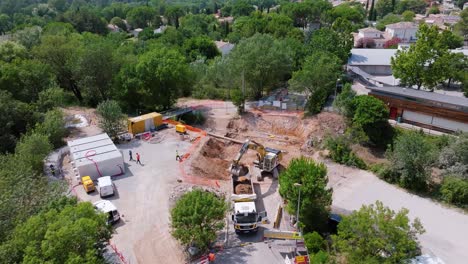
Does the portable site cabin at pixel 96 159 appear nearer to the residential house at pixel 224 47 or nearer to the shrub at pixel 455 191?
the shrub at pixel 455 191

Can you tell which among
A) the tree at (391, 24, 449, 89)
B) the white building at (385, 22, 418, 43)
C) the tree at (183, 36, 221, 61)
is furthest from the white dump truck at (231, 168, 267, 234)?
the white building at (385, 22, 418, 43)

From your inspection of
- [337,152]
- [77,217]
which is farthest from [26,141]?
[337,152]

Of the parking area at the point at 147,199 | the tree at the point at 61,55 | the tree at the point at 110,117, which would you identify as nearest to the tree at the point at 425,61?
the parking area at the point at 147,199

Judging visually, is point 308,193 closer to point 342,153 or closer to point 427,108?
point 342,153

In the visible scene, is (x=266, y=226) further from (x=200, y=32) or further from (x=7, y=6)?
(x=7, y=6)

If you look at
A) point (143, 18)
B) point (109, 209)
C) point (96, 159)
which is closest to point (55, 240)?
point (109, 209)

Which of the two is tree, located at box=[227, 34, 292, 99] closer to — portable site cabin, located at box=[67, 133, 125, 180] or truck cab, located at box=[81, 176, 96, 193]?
portable site cabin, located at box=[67, 133, 125, 180]
